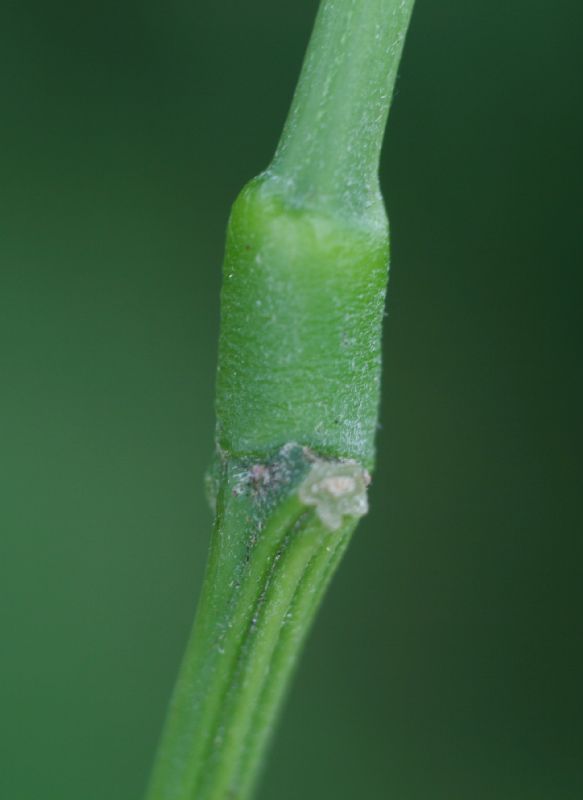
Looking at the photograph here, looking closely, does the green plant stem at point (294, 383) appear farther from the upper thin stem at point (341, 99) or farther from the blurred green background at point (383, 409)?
the blurred green background at point (383, 409)

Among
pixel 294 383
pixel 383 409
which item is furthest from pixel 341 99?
pixel 383 409

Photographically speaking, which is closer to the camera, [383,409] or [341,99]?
[341,99]

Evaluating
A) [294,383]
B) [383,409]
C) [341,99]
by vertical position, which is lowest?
[294,383]

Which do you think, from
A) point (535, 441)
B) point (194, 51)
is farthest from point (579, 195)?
point (194, 51)

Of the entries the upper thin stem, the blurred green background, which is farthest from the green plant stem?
the blurred green background

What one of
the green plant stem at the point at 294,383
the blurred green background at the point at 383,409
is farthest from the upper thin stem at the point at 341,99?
the blurred green background at the point at 383,409

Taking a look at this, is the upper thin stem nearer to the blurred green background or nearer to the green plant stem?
the green plant stem

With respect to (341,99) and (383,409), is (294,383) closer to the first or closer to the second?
(341,99)

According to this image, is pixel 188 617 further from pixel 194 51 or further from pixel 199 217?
pixel 194 51
